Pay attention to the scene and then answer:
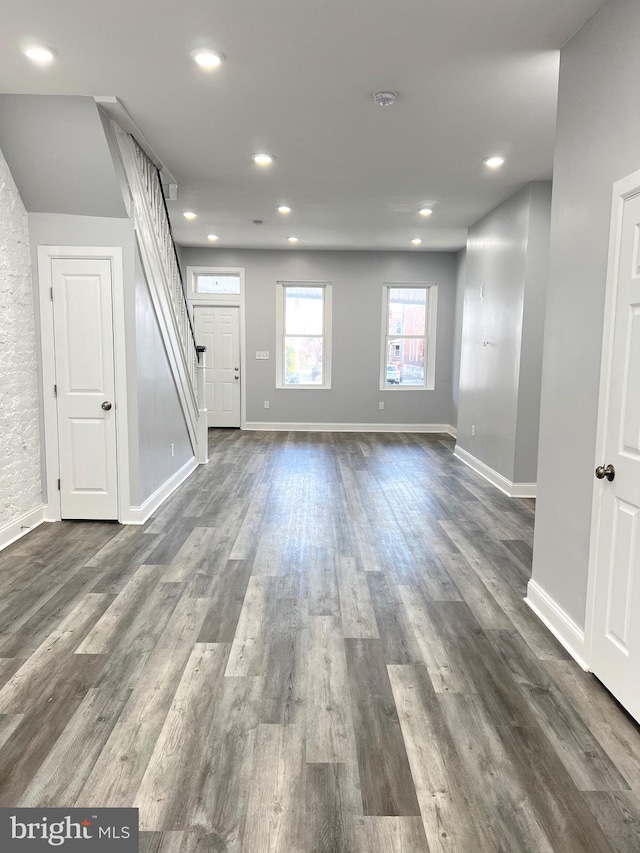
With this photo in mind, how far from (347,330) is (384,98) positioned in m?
5.68

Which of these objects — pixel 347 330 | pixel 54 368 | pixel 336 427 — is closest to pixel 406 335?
pixel 347 330

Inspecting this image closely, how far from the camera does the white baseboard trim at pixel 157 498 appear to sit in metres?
4.38

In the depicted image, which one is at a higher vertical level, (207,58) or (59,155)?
(207,58)

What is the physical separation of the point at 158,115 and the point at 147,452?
241 centimetres

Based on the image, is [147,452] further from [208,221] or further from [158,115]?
[208,221]

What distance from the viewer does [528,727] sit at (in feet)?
6.72

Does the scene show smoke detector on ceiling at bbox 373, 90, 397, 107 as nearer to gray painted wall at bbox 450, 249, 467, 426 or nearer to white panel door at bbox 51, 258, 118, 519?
white panel door at bbox 51, 258, 118, 519

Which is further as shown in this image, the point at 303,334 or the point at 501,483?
the point at 303,334

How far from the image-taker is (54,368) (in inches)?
166

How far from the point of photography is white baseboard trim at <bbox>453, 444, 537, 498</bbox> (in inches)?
209

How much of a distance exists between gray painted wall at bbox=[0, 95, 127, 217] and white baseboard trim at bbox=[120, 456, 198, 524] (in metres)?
2.18

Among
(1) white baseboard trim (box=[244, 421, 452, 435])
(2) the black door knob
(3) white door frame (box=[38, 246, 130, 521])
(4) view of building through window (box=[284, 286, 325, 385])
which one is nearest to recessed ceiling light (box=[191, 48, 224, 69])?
(3) white door frame (box=[38, 246, 130, 521])

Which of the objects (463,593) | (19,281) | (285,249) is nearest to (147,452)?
(19,281)

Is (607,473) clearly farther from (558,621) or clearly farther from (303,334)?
(303,334)
